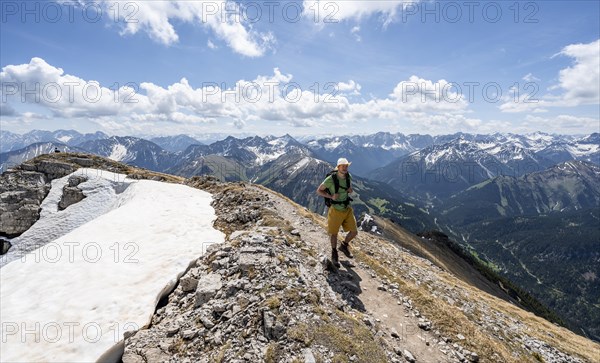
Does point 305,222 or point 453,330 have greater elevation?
point 305,222

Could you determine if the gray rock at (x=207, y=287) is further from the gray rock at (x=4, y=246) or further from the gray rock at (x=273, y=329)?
the gray rock at (x=4, y=246)

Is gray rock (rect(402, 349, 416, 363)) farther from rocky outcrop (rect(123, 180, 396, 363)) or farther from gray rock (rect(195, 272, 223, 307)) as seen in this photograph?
gray rock (rect(195, 272, 223, 307))

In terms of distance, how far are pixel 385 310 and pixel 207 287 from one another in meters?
8.32

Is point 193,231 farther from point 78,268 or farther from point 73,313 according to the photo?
point 73,313

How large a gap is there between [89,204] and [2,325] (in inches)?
1268

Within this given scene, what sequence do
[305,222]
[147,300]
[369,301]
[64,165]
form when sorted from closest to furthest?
[147,300]
[369,301]
[305,222]
[64,165]

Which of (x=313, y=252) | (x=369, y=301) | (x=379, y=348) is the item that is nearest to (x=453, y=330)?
(x=369, y=301)

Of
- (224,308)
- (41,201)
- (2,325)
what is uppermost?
(224,308)

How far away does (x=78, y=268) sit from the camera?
16.1 m

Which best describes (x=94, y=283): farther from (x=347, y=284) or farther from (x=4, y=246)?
(x=4, y=246)

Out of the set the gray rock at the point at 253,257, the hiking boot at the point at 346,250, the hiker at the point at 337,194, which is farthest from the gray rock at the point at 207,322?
the hiking boot at the point at 346,250

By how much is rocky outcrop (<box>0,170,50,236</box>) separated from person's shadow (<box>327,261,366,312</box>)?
4954 centimetres

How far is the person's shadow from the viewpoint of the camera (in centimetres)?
1454

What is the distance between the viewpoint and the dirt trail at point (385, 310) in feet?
41.2
